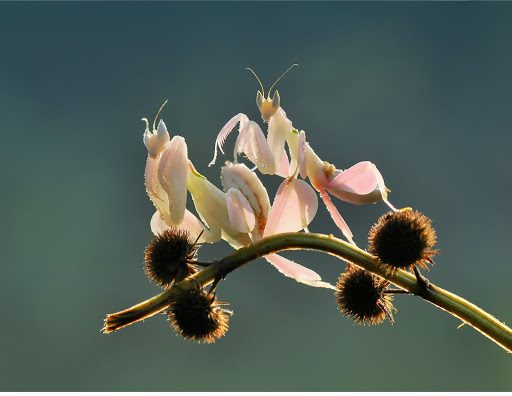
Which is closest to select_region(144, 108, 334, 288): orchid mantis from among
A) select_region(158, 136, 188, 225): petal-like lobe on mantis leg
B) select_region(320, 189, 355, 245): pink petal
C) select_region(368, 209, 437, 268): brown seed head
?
select_region(158, 136, 188, 225): petal-like lobe on mantis leg

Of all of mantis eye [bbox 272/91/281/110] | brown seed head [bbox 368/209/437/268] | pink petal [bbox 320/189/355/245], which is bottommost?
brown seed head [bbox 368/209/437/268]

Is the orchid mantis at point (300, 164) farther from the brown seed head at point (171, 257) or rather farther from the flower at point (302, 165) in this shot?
the brown seed head at point (171, 257)

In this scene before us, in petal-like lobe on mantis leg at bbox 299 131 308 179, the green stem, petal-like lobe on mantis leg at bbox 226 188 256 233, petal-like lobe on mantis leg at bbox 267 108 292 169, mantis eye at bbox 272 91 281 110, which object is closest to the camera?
the green stem

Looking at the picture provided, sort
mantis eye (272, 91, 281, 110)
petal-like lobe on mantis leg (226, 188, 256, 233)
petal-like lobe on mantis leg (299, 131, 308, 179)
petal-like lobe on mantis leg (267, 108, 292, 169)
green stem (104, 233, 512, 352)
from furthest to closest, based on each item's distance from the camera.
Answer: mantis eye (272, 91, 281, 110), petal-like lobe on mantis leg (267, 108, 292, 169), petal-like lobe on mantis leg (299, 131, 308, 179), petal-like lobe on mantis leg (226, 188, 256, 233), green stem (104, 233, 512, 352)

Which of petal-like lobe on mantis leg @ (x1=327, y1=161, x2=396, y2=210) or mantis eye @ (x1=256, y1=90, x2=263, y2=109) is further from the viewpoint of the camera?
mantis eye @ (x1=256, y1=90, x2=263, y2=109)

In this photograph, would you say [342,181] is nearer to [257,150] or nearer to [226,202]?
[257,150]

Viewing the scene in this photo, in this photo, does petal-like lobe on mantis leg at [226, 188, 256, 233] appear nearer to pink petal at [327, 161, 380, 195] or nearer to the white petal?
the white petal

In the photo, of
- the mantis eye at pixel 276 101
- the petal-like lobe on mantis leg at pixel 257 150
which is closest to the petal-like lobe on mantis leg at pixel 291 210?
the petal-like lobe on mantis leg at pixel 257 150

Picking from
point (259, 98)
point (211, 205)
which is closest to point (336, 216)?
point (211, 205)
